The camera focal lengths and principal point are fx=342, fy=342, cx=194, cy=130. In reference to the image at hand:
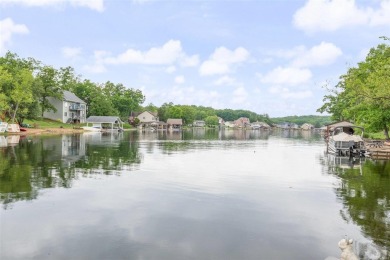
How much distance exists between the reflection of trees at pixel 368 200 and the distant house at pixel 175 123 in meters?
129

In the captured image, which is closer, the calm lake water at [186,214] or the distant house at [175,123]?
the calm lake water at [186,214]

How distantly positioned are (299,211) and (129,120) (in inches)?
4864

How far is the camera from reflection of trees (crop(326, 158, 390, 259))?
1127 centimetres

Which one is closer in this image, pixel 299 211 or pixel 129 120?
pixel 299 211

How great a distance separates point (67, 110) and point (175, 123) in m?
62.6

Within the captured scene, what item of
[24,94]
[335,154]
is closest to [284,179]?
[335,154]

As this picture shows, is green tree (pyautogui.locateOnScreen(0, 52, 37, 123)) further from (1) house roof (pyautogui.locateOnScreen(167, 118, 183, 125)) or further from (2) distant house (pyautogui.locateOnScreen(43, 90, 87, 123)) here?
(1) house roof (pyautogui.locateOnScreen(167, 118, 183, 125))

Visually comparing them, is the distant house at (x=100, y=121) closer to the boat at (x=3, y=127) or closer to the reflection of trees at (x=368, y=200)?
the boat at (x=3, y=127)

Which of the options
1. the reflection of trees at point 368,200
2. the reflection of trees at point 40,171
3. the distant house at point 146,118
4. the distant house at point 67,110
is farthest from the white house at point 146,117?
the reflection of trees at point 368,200

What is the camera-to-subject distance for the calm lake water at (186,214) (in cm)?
944

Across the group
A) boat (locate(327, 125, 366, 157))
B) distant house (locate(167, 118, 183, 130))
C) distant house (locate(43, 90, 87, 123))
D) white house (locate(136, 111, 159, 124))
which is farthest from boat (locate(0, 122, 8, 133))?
distant house (locate(167, 118, 183, 130))

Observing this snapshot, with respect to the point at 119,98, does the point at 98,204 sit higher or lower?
lower

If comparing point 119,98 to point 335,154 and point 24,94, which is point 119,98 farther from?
point 335,154

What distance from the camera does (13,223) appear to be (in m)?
11.1
